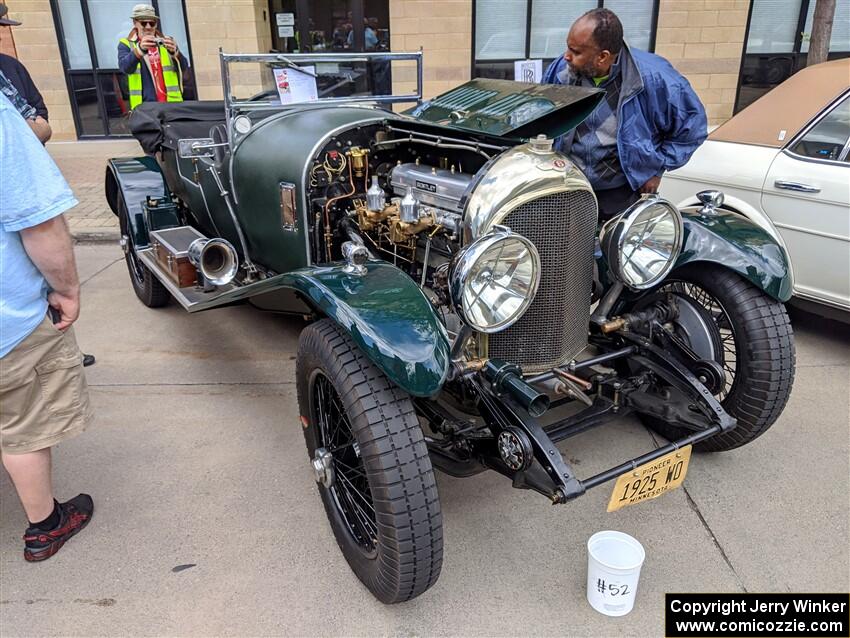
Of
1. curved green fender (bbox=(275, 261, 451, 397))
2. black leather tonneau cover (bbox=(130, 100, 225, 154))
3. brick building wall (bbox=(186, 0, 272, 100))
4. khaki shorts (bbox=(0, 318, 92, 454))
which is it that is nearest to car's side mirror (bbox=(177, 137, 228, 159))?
black leather tonneau cover (bbox=(130, 100, 225, 154))

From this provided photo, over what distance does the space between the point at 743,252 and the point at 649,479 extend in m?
1.07

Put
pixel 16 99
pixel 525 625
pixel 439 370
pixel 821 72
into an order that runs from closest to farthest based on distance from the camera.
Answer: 1. pixel 439 370
2. pixel 525 625
3. pixel 16 99
4. pixel 821 72

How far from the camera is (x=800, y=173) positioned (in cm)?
375

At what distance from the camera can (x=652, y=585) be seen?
2242mm

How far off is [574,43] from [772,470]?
211 centimetres

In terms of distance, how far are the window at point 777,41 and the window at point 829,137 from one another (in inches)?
271

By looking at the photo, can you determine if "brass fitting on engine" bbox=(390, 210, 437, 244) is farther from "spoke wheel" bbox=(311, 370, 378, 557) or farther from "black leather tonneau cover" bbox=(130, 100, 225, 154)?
"black leather tonneau cover" bbox=(130, 100, 225, 154)

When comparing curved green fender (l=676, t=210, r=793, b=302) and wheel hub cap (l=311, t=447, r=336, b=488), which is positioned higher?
curved green fender (l=676, t=210, r=793, b=302)

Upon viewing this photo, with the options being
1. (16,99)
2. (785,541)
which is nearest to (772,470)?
(785,541)

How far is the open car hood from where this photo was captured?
244cm

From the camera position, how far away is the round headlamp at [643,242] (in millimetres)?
2416

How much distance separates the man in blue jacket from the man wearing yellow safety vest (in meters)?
4.24

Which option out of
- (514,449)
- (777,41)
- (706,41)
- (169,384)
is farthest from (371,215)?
(777,41)

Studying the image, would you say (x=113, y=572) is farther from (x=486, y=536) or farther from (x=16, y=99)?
(x=16, y=99)
